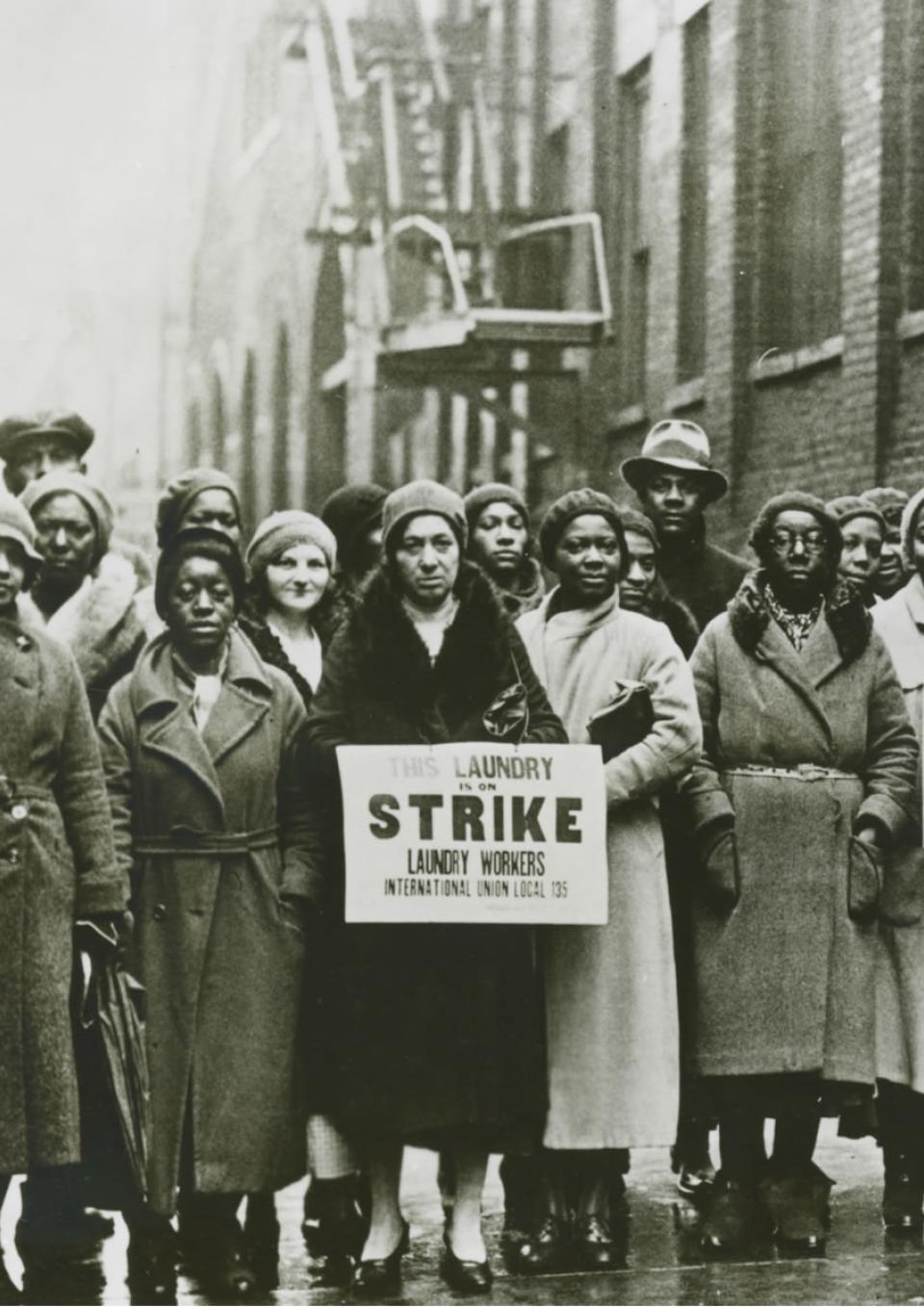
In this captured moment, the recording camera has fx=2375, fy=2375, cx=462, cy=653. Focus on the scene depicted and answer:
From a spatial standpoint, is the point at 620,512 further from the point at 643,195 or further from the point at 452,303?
the point at 452,303

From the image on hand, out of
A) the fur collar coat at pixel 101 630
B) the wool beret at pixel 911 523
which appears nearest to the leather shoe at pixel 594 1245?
the fur collar coat at pixel 101 630

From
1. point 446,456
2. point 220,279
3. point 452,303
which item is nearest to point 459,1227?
point 452,303

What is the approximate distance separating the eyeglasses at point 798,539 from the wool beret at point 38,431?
257 cm

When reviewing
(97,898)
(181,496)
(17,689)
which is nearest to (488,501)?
(181,496)

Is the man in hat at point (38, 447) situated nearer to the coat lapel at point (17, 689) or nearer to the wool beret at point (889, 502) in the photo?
the coat lapel at point (17, 689)

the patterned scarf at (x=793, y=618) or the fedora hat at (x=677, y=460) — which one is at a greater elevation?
the fedora hat at (x=677, y=460)

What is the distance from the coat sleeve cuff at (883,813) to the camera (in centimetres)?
709

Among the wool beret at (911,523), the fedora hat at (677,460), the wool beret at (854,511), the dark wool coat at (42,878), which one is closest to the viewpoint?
the dark wool coat at (42,878)

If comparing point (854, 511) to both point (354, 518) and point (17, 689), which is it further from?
point (17, 689)

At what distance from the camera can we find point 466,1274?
21.6 ft

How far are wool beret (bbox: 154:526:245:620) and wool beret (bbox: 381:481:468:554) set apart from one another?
0.43 metres

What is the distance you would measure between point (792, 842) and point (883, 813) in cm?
28

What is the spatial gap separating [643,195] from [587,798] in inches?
388

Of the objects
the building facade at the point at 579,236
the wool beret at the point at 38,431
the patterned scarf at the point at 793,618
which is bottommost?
the patterned scarf at the point at 793,618
